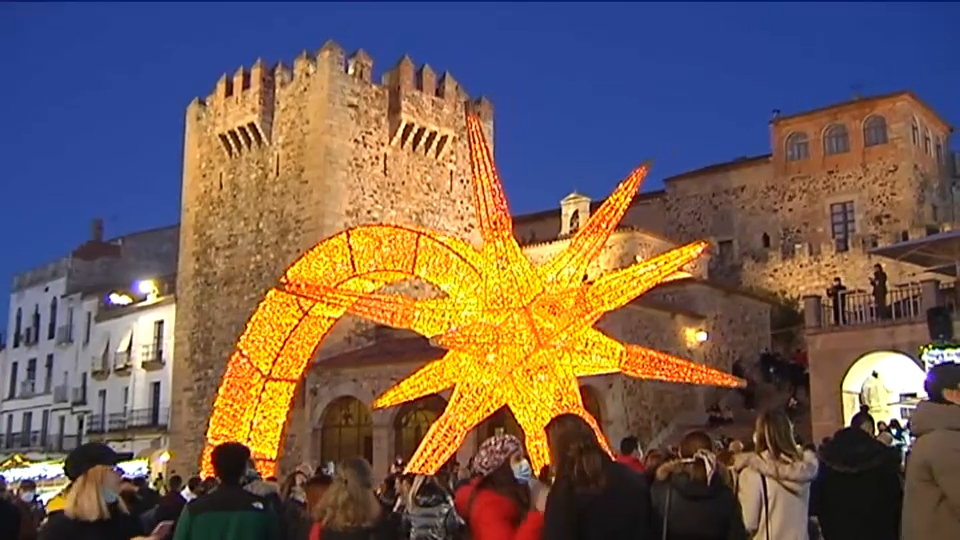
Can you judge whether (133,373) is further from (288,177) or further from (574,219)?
(574,219)

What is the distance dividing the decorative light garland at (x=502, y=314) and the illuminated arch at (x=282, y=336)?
4 centimetres

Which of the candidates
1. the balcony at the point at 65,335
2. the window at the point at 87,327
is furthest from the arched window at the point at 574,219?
the balcony at the point at 65,335

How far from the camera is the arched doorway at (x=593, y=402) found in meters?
→ 21.2

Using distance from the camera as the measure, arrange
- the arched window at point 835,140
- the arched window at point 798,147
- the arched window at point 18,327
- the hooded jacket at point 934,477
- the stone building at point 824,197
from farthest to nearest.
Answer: the arched window at point 18,327, the arched window at point 798,147, the arched window at point 835,140, the stone building at point 824,197, the hooded jacket at point 934,477

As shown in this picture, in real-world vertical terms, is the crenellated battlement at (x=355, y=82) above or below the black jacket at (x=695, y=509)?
above

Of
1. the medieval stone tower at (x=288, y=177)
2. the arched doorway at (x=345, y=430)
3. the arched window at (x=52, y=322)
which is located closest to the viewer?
the arched doorway at (x=345, y=430)

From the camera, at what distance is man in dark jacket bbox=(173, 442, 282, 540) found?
478 cm

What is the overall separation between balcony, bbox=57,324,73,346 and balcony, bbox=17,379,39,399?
99.7 inches

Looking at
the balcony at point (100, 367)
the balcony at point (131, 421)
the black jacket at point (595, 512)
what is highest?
the balcony at point (100, 367)

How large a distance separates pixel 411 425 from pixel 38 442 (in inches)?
829

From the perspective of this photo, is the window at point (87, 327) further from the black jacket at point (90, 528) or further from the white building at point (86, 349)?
the black jacket at point (90, 528)

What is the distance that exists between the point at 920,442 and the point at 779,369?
74.1ft

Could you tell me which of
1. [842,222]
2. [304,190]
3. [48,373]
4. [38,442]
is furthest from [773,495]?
[48,373]

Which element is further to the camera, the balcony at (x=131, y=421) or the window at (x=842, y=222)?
the balcony at (x=131, y=421)
